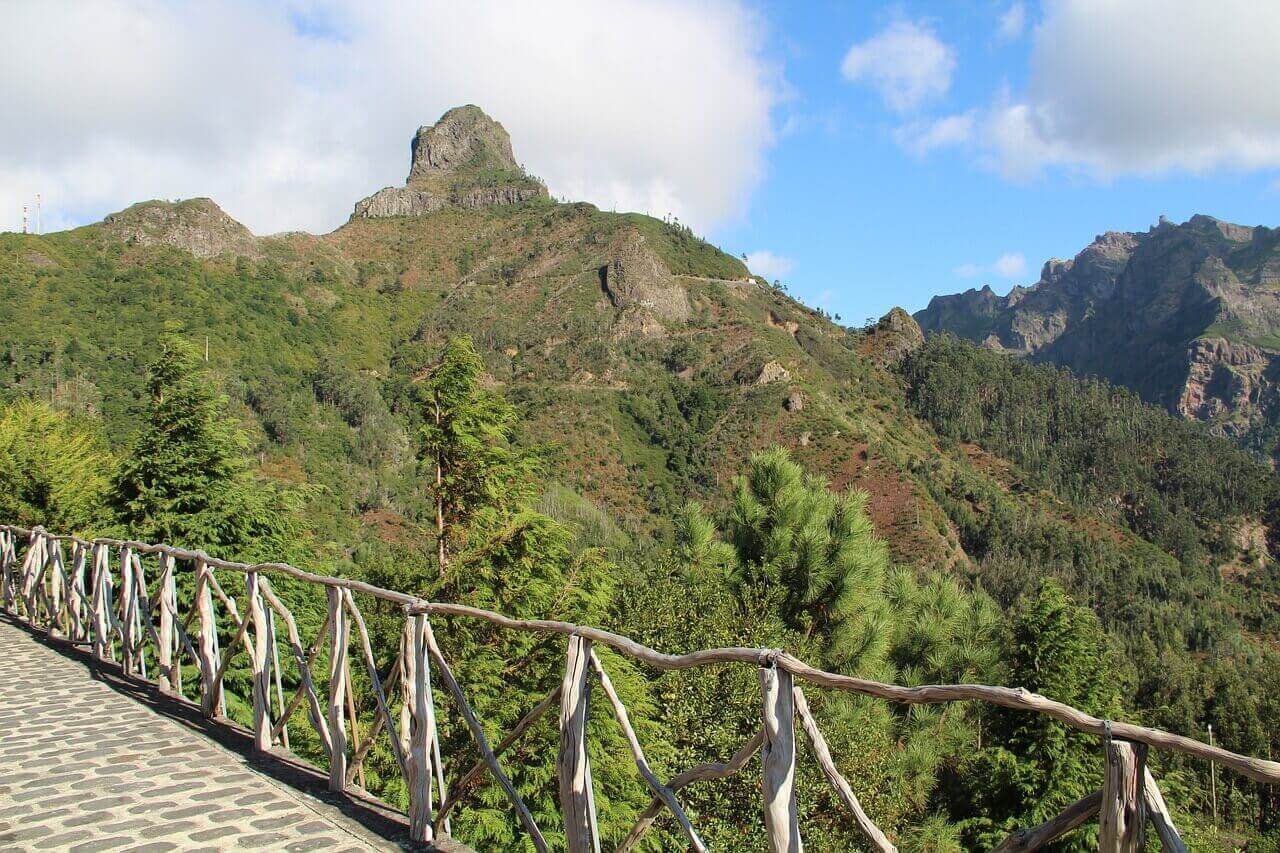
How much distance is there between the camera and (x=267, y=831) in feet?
12.6

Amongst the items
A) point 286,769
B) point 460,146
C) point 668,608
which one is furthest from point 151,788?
point 460,146

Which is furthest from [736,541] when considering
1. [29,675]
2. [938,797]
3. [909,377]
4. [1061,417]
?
[1061,417]

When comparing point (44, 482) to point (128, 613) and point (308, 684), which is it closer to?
point (128, 613)

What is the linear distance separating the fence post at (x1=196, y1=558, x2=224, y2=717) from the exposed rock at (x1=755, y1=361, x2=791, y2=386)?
96446mm

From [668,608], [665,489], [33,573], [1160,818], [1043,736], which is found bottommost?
[665,489]

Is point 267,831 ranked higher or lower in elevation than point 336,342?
lower

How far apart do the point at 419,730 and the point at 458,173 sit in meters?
193

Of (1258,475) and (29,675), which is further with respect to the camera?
(1258,475)

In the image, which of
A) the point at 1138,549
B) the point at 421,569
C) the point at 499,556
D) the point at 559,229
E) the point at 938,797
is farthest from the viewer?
the point at 559,229

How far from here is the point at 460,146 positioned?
625 feet

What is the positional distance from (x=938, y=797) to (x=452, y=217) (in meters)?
161

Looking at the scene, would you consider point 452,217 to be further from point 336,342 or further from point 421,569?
point 421,569

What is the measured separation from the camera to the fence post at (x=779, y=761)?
258 cm

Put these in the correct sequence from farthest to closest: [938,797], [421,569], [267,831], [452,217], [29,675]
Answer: [452,217]
[938,797]
[421,569]
[29,675]
[267,831]
